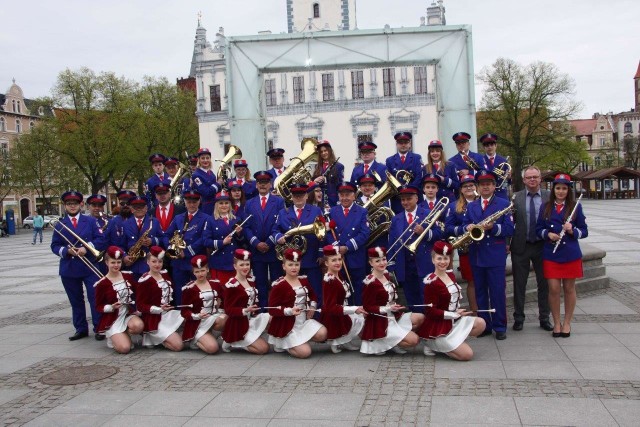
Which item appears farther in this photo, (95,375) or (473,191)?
(473,191)

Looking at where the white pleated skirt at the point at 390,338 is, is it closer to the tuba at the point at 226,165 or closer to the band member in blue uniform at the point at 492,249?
the band member in blue uniform at the point at 492,249

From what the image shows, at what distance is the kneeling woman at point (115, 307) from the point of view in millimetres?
8070

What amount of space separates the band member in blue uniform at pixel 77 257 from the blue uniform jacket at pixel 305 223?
8.98ft

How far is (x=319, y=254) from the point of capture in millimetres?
8383

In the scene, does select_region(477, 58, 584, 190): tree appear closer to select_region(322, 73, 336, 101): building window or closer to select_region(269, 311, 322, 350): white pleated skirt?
select_region(322, 73, 336, 101): building window

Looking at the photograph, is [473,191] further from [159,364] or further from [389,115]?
[389,115]

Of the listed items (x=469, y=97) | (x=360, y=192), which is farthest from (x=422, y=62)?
(x=360, y=192)

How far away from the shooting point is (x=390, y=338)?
724 cm

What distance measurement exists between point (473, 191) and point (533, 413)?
140 inches

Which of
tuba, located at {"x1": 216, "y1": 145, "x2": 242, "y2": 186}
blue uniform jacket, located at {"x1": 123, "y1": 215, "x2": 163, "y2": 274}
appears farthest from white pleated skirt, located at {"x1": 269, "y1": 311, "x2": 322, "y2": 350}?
tuba, located at {"x1": 216, "y1": 145, "x2": 242, "y2": 186}

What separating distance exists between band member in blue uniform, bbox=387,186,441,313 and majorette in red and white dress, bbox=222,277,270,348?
1934mm

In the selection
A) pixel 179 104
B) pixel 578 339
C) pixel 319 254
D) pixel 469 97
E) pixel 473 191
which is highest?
pixel 179 104

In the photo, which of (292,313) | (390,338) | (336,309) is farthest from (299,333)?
(390,338)

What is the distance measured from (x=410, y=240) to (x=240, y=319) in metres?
2.45
